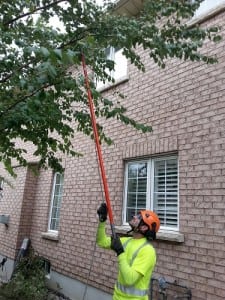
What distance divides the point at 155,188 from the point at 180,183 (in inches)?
27.0

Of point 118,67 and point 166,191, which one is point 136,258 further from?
point 118,67

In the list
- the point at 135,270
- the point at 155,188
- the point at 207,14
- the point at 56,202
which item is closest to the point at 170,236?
the point at 155,188

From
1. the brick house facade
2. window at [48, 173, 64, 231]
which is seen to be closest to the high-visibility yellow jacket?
the brick house facade

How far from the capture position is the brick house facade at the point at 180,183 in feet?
14.1

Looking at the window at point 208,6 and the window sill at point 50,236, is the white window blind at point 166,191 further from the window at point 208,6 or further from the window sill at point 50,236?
the window sill at point 50,236

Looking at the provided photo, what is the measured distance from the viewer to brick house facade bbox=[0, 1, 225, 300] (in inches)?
170

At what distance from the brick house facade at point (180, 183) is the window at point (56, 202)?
0.47 ft

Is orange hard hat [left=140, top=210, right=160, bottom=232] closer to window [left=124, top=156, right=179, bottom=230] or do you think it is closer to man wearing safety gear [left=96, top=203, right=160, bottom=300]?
man wearing safety gear [left=96, top=203, right=160, bottom=300]

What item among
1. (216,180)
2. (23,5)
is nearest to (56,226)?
(216,180)

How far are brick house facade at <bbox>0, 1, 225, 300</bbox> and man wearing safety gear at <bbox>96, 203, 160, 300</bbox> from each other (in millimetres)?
1582

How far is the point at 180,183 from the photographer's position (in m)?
4.83

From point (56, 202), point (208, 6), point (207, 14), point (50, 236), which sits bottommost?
point (50, 236)

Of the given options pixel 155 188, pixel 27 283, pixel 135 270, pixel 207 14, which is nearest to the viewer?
pixel 135 270

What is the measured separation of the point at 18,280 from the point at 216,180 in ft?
15.9
